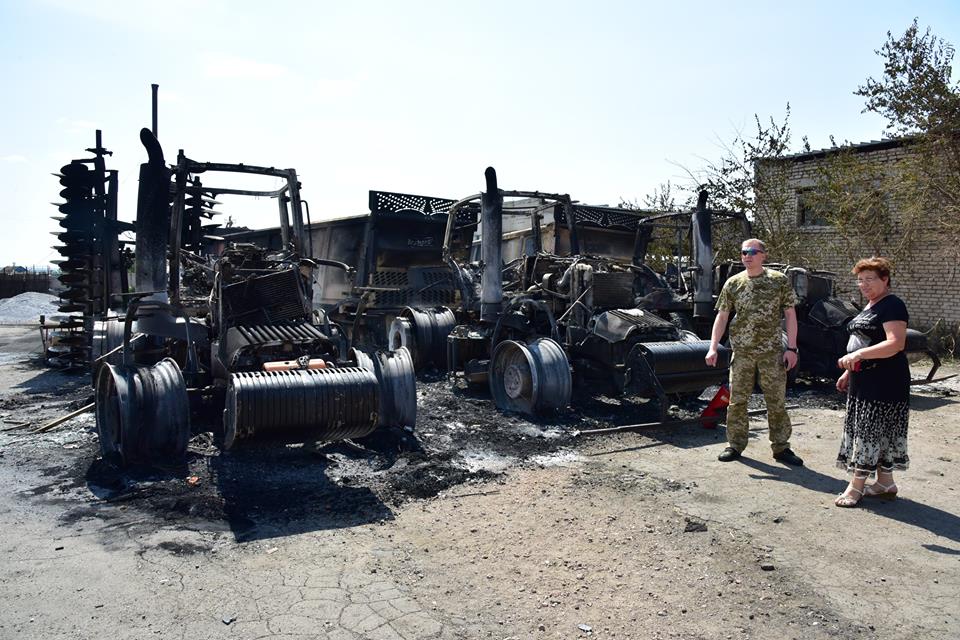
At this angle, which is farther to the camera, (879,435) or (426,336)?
(426,336)

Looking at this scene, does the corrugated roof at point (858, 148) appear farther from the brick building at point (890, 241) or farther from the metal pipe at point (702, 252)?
the metal pipe at point (702, 252)

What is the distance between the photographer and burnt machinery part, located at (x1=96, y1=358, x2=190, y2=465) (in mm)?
5277

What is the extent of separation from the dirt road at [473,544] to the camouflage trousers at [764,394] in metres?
0.23

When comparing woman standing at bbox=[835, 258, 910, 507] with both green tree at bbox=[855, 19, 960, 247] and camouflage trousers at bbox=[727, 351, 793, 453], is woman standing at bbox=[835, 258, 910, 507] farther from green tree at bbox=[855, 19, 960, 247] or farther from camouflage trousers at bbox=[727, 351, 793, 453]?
green tree at bbox=[855, 19, 960, 247]

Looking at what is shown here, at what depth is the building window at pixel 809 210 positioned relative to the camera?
15742mm

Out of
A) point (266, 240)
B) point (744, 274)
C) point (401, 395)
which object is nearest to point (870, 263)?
point (744, 274)

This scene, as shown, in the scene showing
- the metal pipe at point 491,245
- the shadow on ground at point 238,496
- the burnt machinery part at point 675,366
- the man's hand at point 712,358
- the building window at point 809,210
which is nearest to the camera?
the shadow on ground at point 238,496

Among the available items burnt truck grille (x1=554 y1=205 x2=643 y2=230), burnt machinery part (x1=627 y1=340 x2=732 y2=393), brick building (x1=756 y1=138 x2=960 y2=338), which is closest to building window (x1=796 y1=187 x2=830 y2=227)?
brick building (x1=756 y1=138 x2=960 y2=338)

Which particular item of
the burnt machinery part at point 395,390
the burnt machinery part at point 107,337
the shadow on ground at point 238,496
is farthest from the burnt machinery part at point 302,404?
the burnt machinery part at point 107,337

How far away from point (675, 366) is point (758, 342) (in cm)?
158

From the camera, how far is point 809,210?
54.7 ft

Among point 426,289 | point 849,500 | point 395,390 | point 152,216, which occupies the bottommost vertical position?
point 849,500

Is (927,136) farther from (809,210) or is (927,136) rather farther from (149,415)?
(149,415)

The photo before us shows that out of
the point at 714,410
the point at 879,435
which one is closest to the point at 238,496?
the point at 879,435
